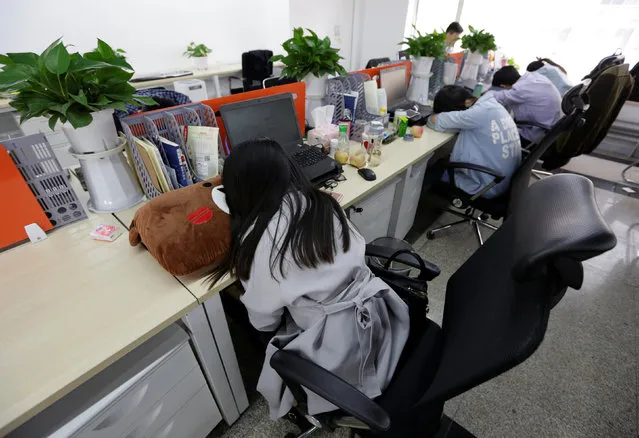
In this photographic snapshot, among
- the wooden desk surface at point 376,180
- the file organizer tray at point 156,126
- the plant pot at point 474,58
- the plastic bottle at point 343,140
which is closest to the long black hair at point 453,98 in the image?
the wooden desk surface at point 376,180

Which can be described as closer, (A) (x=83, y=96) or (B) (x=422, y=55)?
(A) (x=83, y=96)

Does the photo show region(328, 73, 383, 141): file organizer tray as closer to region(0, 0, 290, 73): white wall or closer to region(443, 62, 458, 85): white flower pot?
region(443, 62, 458, 85): white flower pot

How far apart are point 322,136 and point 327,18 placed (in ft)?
14.0

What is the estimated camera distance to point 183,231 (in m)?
0.81

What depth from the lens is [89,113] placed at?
0.87 meters

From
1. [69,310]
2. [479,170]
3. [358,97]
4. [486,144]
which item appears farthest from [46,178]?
[486,144]

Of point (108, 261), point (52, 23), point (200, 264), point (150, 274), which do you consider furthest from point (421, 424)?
point (52, 23)

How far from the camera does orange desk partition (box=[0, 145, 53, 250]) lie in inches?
33.4

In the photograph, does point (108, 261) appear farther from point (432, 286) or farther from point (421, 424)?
point (432, 286)

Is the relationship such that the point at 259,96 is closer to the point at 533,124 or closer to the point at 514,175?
the point at 514,175

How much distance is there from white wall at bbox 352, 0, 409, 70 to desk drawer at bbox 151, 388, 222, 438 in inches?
196

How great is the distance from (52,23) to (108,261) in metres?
3.60

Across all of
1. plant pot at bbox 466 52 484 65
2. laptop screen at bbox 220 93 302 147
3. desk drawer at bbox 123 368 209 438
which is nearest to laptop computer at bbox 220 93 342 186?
laptop screen at bbox 220 93 302 147

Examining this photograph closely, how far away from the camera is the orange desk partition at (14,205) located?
850 mm
